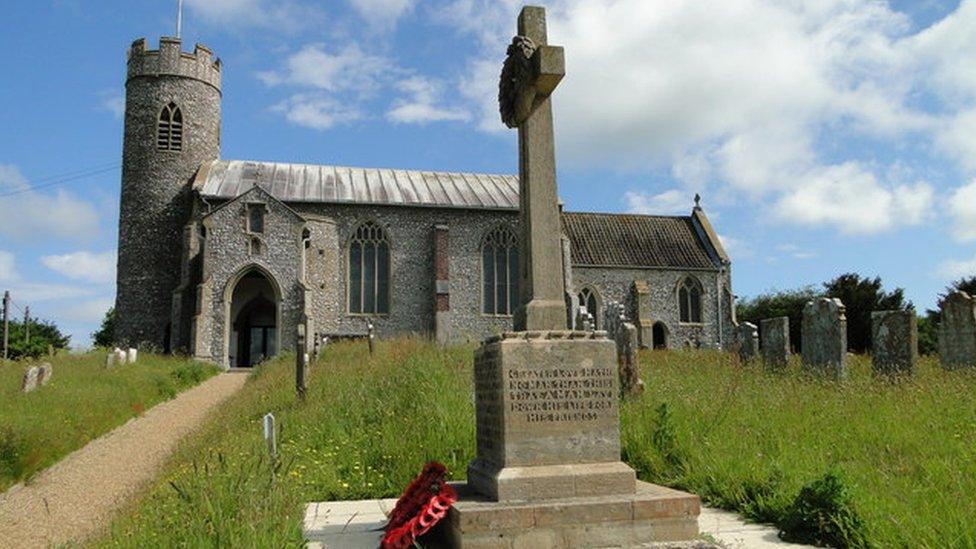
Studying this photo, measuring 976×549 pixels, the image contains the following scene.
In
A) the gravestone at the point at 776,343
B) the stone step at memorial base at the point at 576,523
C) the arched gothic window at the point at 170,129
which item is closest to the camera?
the stone step at memorial base at the point at 576,523

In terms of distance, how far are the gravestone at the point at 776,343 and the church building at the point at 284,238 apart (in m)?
15.8

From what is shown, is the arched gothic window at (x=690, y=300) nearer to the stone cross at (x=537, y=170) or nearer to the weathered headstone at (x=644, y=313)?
the weathered headstone at (x=644, y=313)

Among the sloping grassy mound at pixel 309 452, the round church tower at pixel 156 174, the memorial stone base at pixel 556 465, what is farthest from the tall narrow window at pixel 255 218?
the memorial stone base at pixel 556 465

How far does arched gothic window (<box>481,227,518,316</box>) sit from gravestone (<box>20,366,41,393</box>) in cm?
1944

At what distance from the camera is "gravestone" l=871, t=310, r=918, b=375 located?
1216 centimetres

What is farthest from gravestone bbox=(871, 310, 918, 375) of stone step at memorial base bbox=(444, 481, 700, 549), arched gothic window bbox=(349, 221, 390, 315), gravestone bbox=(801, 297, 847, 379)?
arched gothic window bbox=(349, 221, 390, 315)

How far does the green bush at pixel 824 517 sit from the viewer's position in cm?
527

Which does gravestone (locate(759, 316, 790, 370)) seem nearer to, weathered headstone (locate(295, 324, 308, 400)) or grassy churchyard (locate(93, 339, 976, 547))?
grassy churchyard (locate(93, 339, 976, 547))

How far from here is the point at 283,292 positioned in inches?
1151

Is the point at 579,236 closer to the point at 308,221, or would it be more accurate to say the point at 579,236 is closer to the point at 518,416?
the point at 308,221

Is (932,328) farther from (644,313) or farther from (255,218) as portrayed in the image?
(255,218)

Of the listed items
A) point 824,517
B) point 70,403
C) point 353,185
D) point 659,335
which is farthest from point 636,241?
point 824,517

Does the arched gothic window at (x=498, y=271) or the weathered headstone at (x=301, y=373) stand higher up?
the arched gothic window at (x=498, y=271)

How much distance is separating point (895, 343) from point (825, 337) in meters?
1.19
